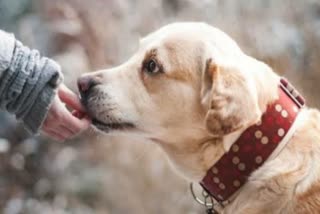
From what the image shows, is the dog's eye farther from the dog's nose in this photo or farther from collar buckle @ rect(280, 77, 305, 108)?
collar buckle @ rect(280, 77, 305, 108)

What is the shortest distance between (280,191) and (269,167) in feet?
0.17

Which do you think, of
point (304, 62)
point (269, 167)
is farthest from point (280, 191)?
point (304, 62)

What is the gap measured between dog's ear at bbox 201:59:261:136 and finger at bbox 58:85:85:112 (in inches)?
13.4

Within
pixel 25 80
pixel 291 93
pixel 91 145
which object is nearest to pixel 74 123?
pixel 25 80

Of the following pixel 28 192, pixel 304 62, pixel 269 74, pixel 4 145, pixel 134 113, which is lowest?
pixel 28 192

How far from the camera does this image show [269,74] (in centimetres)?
147

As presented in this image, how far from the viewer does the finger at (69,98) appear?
1.57 m

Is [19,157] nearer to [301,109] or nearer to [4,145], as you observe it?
[4,145]

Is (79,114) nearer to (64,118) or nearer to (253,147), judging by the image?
(64,118)

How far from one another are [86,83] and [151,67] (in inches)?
5.8

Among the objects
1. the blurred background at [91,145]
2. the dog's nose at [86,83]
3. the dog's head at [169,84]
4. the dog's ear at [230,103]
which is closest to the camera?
the dog's ear at [230,103]

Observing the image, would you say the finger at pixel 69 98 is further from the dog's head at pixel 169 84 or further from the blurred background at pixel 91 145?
the blurred background at pixel 91 145

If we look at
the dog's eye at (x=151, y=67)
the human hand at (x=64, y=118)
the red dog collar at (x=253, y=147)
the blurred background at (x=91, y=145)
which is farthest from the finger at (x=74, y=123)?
the blurred background at (x=91, y=145)

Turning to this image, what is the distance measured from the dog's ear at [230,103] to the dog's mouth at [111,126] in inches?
8.5
